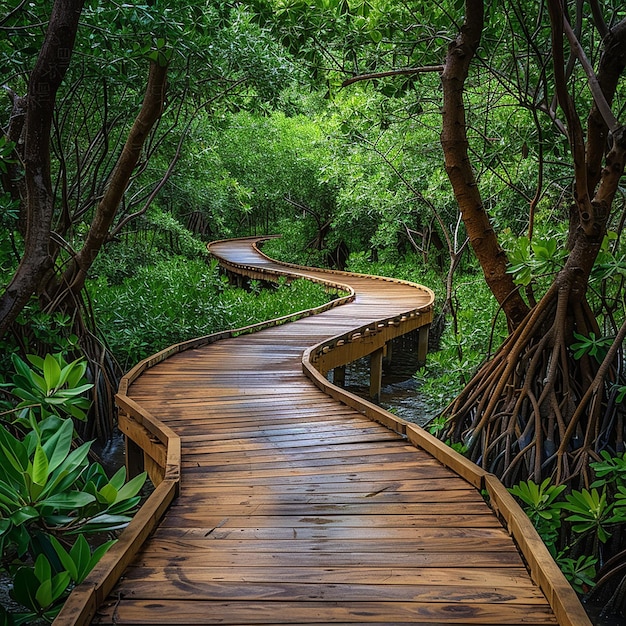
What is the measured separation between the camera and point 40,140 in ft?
9.78

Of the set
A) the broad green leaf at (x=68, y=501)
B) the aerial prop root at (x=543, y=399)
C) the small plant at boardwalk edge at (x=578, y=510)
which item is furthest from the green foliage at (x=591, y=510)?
the broad green leaf at (x=68, y=501)

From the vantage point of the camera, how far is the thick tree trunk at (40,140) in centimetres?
278

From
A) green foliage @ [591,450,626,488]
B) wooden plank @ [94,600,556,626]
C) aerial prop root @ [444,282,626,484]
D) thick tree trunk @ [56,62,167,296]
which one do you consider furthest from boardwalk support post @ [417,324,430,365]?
wooden plank @ [94,600,556,626]

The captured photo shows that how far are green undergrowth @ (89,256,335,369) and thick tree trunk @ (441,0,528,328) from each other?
17.5 feet

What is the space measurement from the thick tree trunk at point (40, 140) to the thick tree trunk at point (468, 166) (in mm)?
2885

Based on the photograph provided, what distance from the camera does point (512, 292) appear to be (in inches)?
207

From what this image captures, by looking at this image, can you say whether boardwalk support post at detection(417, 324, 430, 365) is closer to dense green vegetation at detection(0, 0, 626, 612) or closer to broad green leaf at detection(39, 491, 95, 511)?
dense green vegetation at detection(0, 0, 626, 612)

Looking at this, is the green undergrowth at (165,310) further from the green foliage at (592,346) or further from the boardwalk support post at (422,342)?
the green foliage at (592,346)

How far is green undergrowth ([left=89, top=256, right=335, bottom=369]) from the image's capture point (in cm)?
902

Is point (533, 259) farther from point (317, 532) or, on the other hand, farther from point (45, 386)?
point (45, 386)

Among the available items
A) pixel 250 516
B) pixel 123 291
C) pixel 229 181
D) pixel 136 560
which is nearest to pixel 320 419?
pixel 250 516

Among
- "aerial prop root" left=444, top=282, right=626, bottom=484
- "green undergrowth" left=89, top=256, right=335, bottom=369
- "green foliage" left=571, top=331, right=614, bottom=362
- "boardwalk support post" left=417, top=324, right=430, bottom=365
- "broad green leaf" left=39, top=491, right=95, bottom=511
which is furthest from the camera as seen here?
"boardwalk support post" left=417, top=324, right=430, bottom=365

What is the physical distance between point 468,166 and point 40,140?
10.7ft

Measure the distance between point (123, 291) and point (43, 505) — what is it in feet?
31.3
